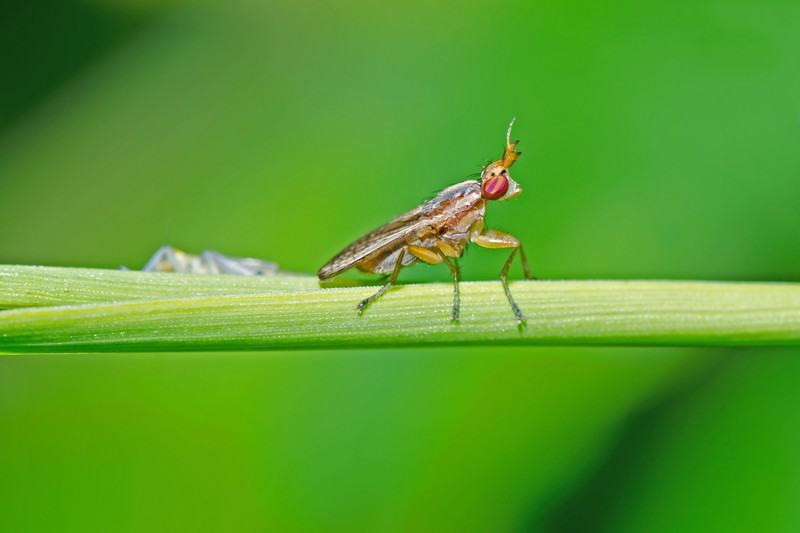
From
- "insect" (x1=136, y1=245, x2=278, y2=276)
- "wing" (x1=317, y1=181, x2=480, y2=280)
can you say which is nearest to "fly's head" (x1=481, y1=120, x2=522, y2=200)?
"wing" (x1=317, y1=181, x2=480, y2=280)

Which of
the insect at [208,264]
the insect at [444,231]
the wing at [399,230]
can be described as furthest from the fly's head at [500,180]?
the insect at [208,264]

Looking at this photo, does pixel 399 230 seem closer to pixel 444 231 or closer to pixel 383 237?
pixel 383 237

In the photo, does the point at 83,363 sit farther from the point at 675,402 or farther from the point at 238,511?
the point at 675,402

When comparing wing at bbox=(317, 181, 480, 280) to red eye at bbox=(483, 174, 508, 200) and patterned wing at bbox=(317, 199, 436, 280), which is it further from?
red eye at bbox=(483, 174, 508, 200)

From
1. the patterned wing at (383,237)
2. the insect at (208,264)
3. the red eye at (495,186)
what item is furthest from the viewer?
the insect at (208,264)

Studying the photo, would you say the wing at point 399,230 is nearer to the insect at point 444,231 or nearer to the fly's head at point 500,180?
the insect at point 444,231

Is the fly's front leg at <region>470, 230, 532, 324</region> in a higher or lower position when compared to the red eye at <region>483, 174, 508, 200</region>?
lower

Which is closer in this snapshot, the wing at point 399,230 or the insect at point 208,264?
the wing at point 399,230
